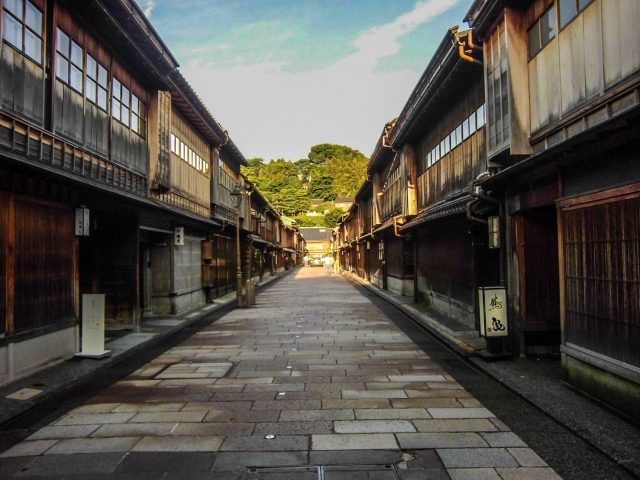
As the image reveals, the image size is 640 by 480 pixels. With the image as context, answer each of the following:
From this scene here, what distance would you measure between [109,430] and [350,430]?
3.28 meters

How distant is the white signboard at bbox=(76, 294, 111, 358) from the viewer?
33.2ft

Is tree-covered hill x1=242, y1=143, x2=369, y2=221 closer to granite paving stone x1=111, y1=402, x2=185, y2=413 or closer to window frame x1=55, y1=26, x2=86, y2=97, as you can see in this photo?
window frame x1=55, y1=26, x2=86, y2=97

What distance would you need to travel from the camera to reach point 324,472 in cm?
481

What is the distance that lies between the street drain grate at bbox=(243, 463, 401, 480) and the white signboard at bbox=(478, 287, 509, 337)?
526cm

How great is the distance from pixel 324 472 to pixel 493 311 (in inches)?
234

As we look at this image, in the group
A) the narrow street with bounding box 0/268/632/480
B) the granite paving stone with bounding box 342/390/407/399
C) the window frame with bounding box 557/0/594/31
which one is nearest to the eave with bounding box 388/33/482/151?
the window frame with bounding box 557/0/594/31

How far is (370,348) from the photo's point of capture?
457 inches

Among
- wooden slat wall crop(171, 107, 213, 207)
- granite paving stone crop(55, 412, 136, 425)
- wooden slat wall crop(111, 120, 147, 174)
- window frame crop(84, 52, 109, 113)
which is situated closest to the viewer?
granite paving stone crop(55, 412, 136, 425)

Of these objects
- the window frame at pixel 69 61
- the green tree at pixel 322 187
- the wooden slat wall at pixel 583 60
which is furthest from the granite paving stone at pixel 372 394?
the green tree at pixel 322 187

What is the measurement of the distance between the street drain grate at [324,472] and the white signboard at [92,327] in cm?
670

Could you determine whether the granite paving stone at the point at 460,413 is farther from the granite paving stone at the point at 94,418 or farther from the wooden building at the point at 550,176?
the granite paving stone at the point at 94,418

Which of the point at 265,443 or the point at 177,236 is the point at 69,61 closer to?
the point at 177,236

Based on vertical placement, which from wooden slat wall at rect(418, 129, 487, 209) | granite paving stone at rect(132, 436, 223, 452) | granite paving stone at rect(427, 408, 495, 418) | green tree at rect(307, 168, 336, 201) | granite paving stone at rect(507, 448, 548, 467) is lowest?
granite paving stone at rect(427, 408, 495, 418)

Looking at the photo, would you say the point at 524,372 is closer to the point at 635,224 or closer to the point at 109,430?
the point at 635,224
